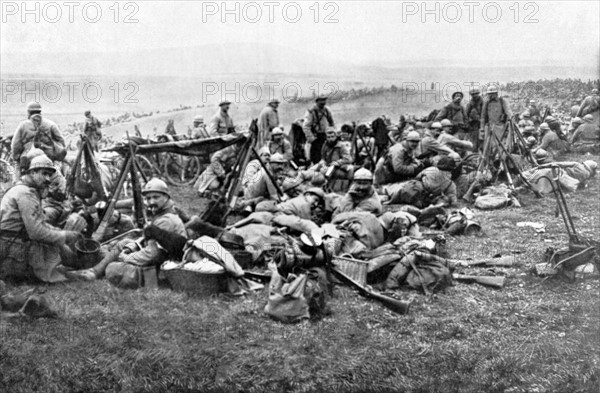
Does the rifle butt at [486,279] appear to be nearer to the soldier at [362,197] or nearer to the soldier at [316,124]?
the soldier at [362,197]

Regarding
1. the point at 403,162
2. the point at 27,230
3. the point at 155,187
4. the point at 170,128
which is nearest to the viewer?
the point at 27,230

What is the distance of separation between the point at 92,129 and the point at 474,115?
930 centimetres

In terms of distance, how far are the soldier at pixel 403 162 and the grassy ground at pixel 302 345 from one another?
5.05m

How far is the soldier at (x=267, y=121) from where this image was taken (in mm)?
14820

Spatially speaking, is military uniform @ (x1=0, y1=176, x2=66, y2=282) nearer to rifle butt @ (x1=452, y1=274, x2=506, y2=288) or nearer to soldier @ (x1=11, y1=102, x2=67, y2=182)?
soldier @ (x1=11, y1=102, x2=67, y2=182)

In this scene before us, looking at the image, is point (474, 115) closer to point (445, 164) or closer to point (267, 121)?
point (445, 164)

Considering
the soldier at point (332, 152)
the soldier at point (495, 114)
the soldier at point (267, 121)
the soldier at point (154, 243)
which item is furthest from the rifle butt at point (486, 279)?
the soldier at point (267, 121)

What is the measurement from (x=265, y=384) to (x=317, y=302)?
111 centimetres

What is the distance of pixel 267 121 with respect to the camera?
14.9 m

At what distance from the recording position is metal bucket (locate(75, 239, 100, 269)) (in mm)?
7246

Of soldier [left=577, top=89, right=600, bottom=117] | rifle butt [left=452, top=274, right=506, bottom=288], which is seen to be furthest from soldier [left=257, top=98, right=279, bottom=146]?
rifle butt [left=452, top=274, right=506, bottom=288]

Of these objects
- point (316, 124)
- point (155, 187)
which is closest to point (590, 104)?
point (316, 124)

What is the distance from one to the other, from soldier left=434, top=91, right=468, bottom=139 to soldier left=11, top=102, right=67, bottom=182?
8749mm

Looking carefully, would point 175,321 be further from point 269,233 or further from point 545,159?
point 545,159
